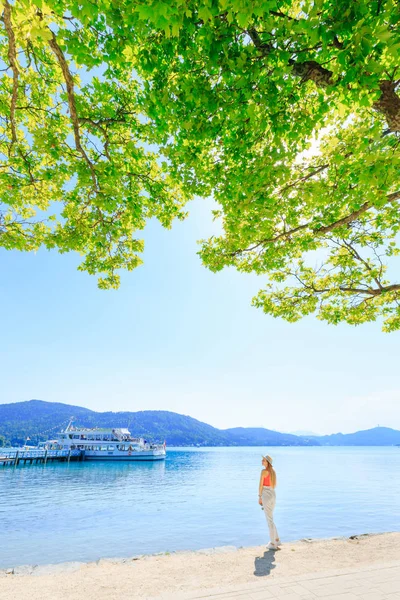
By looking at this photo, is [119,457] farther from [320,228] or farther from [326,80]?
[326,80]

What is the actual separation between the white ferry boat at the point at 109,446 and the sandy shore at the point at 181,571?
208 feet

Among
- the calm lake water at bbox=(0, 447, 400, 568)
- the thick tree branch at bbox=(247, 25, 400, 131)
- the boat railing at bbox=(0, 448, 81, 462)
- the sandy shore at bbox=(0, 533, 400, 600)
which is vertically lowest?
the boat railing at bbox=(0, 448, 81, 462)

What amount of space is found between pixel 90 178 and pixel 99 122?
1212mm

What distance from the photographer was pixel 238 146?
5.52 meters

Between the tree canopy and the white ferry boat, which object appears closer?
the tree canopy

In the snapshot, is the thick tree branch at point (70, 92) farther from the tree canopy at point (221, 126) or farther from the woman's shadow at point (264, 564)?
the woman's shadow at point (264, 564)

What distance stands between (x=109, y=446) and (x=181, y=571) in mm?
71003

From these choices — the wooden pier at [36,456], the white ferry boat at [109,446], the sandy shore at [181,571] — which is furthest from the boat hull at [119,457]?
the sandy shore at [181,571]

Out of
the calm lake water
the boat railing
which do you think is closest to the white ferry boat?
the boat railing

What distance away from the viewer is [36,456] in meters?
59.3

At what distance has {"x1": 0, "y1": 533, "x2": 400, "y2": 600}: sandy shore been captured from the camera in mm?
5324

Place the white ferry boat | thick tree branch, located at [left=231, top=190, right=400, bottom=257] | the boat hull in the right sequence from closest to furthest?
thick tree branch, located at [left=231, top=190, right=400, bottom=257] → the boat hull → the white ferry boat

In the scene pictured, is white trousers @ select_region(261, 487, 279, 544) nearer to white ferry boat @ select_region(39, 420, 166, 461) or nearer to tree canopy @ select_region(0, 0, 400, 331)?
tree canopy @ select_region(0, 0, 400, 331)

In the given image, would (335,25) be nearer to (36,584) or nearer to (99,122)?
(99,122)
